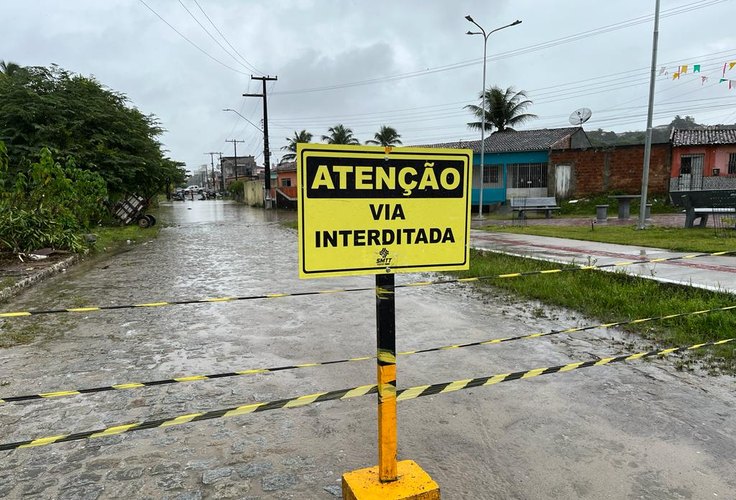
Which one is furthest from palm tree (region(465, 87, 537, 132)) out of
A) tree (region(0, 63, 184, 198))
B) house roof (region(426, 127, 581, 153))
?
tree (region(0, 63, 184, 198))

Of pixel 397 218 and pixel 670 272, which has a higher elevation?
pixel 397 218

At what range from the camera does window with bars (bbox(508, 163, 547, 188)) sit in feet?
92.7

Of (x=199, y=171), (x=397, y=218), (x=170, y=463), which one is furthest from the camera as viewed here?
(x=199, y=171)

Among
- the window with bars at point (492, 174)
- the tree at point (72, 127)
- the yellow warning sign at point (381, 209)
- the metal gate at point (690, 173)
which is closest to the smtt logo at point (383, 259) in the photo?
the yellow warning sign at point (381, 209)

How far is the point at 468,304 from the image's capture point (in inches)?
261

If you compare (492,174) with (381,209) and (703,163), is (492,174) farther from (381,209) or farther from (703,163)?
(381,209)

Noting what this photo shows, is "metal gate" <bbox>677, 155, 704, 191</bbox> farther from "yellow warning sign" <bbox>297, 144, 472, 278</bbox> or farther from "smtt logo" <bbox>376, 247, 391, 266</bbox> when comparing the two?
"smtt logo" <bbox>376, 247, 391, 266</bbox>

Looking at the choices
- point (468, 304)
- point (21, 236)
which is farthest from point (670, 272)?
point (21, 236)

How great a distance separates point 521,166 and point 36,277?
2527cm

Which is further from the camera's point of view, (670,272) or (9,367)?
(670,272)

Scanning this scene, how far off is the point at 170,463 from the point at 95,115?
20057 millimetres

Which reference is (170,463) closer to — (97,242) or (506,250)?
(506,250)

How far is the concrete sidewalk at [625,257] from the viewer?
6832mm

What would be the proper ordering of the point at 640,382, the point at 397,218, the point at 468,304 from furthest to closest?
the point at 468,304
the point at 640,382
the point at 397,218
